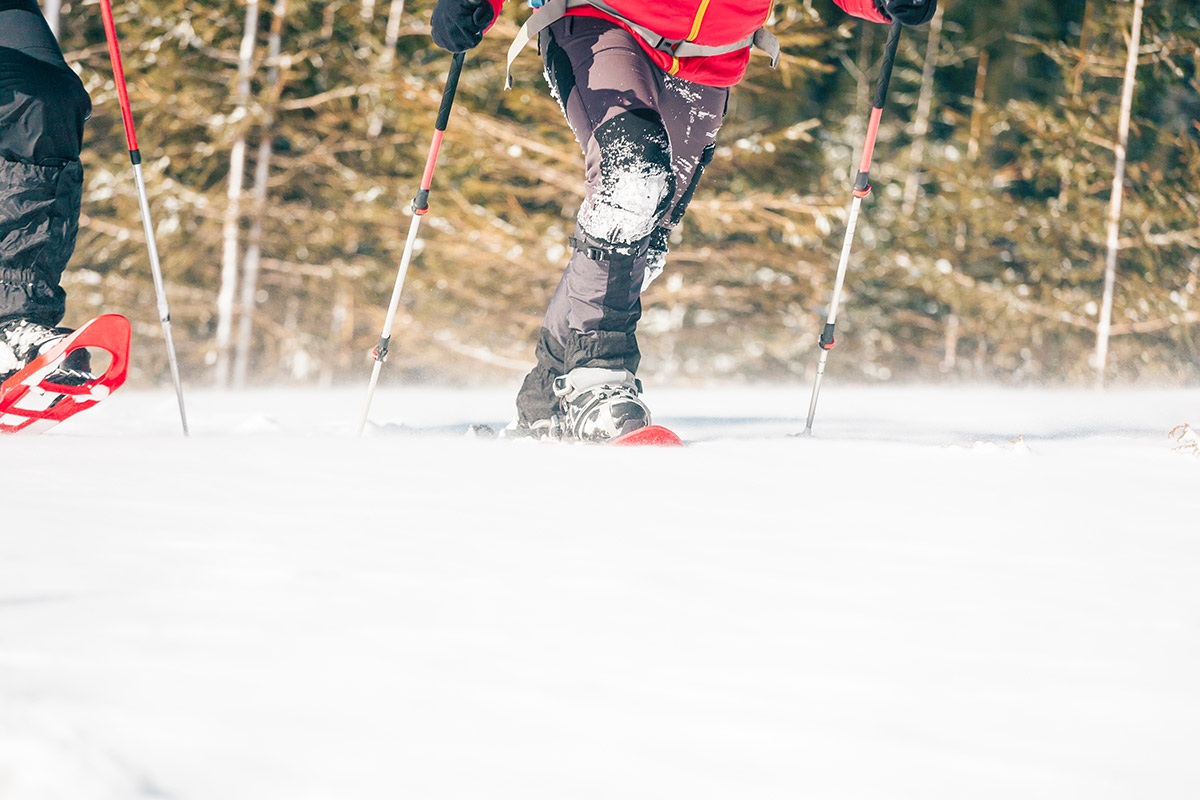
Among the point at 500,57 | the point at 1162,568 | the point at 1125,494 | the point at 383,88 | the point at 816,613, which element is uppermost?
the point at 500,57

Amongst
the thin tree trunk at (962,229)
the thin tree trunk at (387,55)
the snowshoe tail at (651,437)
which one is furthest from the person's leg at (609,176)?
the thin tree trunk at (962,229)

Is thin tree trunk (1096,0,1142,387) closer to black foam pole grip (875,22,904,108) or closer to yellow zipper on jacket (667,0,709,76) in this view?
black foam pole grip (875,22,904,108)

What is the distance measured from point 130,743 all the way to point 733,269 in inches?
385

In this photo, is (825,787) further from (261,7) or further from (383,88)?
(261,7)

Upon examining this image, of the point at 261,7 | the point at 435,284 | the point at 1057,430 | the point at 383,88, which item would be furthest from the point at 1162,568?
the point at 261,7

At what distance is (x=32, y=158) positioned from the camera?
9.33 feet

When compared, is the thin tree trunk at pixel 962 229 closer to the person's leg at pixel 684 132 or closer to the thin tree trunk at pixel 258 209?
the thin tree trunk at pixel 258 209

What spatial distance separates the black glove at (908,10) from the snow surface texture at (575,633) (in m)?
1.86

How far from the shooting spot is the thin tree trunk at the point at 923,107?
1516cm

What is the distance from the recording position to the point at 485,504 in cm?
150

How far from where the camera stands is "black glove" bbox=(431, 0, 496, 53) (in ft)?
8.94

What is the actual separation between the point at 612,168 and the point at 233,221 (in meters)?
9.20

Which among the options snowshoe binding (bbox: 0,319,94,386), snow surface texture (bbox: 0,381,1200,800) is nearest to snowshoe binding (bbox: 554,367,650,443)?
snow surface texture (bbox: 0,381,1200,800)

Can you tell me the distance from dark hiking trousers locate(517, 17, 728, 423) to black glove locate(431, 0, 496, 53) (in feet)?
0.83
